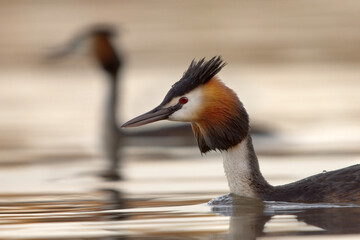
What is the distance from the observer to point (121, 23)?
119 feet

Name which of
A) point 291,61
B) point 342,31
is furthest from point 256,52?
point 342,31

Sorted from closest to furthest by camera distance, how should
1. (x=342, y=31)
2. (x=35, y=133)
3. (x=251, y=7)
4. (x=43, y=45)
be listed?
1. (x=35, y=133)
2. (x=43, y=45)
3. (x=342, y=31)
4. (x=251, y=7)

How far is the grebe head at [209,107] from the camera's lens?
10555 millimetres

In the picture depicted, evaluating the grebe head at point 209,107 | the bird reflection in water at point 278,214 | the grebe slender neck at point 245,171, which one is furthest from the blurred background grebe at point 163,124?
the grebe head at point 209,107

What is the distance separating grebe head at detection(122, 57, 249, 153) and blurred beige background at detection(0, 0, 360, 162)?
5492mm

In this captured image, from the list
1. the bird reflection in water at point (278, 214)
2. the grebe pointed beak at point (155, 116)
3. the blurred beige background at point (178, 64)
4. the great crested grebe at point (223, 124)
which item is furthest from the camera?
the blurred beige background at point (178, 64)

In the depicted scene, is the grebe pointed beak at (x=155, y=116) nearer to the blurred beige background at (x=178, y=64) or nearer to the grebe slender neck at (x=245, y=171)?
the grebe slender neck at (x=245, y=171)

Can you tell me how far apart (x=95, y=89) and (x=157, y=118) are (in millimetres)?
14092

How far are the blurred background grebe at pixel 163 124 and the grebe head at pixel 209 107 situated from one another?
62 centimetres

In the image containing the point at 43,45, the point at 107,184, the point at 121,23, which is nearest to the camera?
the point at 107,184

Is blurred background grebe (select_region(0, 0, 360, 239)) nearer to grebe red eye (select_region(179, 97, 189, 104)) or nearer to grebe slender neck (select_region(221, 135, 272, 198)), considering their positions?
grebe slender neck (select_region(221, 135, 272, 198))

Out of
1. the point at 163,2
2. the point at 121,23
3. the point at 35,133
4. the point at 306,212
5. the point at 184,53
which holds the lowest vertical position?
the point at 306,212

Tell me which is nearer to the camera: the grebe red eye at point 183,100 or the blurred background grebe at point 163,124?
the blurred background grebe at point 163,124

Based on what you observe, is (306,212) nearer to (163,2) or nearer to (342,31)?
(342,31)
